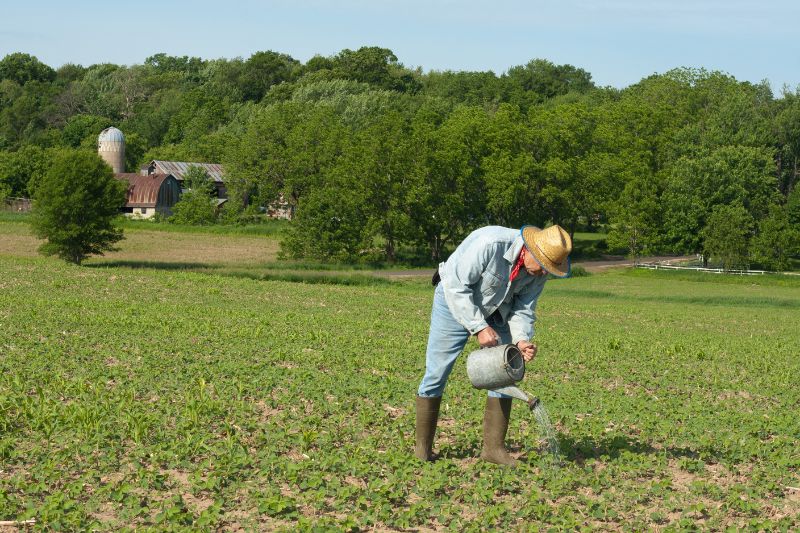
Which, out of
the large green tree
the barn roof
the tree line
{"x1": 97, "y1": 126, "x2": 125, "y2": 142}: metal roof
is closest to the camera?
the large green tree

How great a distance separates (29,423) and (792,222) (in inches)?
2958

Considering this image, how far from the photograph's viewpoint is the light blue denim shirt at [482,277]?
8.41 metres

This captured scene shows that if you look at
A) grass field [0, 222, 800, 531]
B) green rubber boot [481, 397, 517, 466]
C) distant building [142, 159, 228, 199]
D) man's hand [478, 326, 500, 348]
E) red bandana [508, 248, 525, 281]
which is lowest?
grass field [0, 222, 800, 531]

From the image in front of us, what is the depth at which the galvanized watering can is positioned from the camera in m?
8.34

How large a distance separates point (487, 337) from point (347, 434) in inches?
85.5

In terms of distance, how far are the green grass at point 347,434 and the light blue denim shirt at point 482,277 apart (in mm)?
1403

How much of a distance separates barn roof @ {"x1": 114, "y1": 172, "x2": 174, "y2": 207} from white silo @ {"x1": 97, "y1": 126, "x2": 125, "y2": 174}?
56.6 ft

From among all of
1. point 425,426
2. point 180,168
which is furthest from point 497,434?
point 180,168

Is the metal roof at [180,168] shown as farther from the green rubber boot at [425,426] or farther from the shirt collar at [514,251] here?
the shirt collar at [514,251]

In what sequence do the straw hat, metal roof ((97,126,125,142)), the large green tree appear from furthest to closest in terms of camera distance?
metal roof ((97,126,125,142)) → the large green tree → the straw hat

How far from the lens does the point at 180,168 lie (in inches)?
4222

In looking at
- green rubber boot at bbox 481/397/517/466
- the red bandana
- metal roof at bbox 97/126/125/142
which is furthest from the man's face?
metal roof at bbox 97/126/125/142

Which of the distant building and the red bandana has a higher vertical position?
the distant building

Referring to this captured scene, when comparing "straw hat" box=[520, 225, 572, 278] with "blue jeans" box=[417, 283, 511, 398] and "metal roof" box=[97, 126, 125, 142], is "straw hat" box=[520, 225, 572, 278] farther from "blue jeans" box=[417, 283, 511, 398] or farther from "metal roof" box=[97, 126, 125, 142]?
"metal roof" box=[97, 126, 125, 142]
